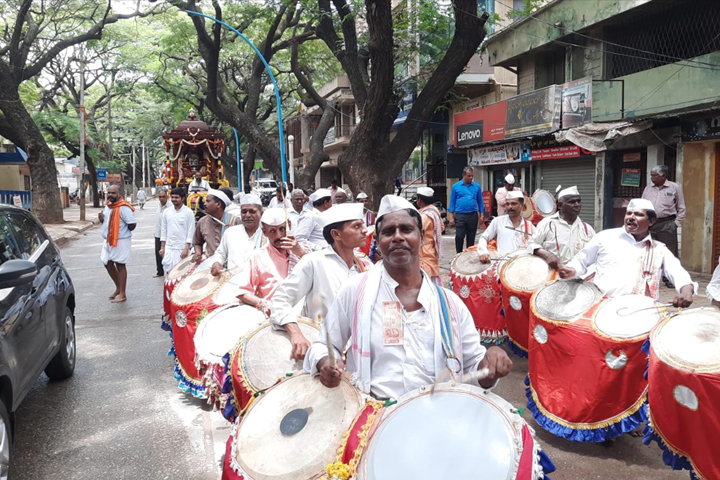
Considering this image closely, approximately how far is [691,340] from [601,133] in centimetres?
1053

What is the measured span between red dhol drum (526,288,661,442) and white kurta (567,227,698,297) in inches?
8.0

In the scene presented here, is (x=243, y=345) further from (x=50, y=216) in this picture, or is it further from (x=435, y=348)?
(x=50, y=216)

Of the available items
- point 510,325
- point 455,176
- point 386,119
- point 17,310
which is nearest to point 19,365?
point 17,310

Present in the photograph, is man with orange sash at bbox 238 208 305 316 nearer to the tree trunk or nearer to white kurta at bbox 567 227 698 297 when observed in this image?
white kurta at bbox 567 227 698 297

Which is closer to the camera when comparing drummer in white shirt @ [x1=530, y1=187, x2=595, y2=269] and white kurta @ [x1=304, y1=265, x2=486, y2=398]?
white kurta @ [x1=304, y1=265, x2=486, y2=398]

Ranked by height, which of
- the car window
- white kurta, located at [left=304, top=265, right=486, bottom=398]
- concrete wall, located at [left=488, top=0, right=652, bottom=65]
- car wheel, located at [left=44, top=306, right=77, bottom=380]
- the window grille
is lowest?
car wheel, located at [left=44, top=306, right=77, bottom=380]

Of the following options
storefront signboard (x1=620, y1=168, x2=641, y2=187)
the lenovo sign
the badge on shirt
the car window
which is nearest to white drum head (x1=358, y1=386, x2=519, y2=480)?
the badge on shirt

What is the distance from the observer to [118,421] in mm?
4977

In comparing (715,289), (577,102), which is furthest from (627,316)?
(577,102)

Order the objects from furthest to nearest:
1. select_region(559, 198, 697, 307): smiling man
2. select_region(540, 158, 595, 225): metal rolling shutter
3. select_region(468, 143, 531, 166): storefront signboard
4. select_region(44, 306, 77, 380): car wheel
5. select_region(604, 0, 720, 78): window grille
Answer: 1. select_region(468, 143, 531, 166): storefront signboard
2. select_region(540, 158, 595, 225): metal rolling shutter
3. select_region(604, 0, 720, 78): window grille
4. select_region(44, 306, 77, 380): car wheel
5. select_region(559, 198, 697, 307): smiling man

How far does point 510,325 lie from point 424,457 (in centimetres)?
418

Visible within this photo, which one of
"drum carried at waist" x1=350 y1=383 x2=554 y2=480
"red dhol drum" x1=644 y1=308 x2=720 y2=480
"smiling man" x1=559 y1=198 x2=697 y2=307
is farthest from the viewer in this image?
"smiling man" x1=559 y1=198 x2=697 y2=307

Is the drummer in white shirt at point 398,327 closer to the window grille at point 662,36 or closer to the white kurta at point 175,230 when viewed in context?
the white kurta at point 175,230

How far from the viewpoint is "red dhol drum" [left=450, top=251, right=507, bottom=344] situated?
6.84 metres
